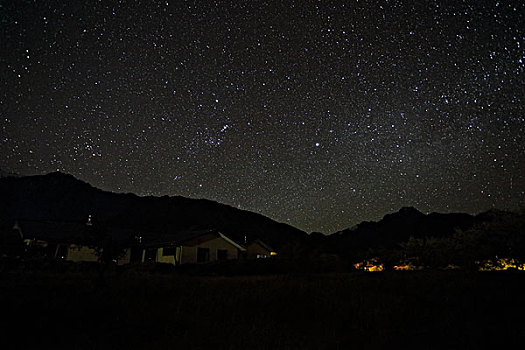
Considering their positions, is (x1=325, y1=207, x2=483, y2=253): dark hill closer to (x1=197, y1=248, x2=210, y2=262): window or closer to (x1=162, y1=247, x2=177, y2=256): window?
(x1=197, y1=248, x2=210, y2=262): window

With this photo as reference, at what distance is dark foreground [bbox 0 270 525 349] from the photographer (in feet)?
16.5

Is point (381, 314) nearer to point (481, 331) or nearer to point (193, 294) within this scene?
point (481, 331)

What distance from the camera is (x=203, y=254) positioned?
107 ft

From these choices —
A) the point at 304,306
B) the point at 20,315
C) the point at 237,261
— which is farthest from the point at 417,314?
the point at 237,261

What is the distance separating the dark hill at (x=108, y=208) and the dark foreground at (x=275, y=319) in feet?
291

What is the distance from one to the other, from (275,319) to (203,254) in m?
27.3

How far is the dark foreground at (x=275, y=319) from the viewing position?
503cm

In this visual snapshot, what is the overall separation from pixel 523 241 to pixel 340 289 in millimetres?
6676

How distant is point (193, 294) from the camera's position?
913 centimetres

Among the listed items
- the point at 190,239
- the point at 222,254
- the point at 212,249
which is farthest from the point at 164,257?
the point at 222,254

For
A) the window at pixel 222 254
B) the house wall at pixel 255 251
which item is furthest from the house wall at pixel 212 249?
the house wall at pixel 255 251

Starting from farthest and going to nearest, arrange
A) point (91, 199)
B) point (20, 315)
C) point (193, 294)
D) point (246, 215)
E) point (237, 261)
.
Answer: point (91, 199), point (246, 215), point (237, 261), point (193, 294), point (20, 315)

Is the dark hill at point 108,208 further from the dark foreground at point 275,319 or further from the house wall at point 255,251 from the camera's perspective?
the dark foreground at point 275,319

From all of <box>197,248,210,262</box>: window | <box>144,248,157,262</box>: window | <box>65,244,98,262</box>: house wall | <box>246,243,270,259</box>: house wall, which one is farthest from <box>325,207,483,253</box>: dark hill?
<box>65,244,98,262</box>: house wall
